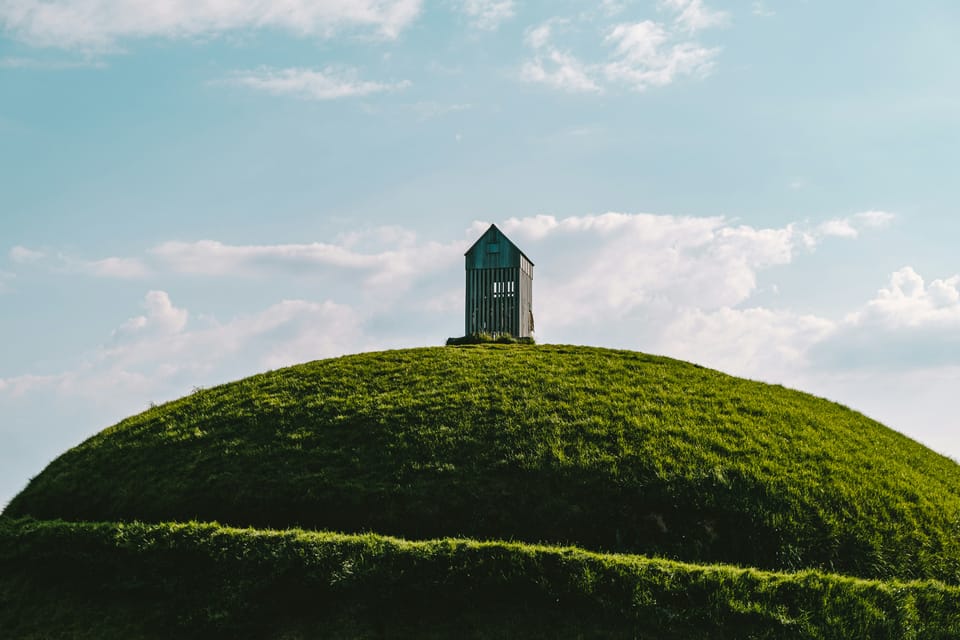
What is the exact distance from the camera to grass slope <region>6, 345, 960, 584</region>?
13836 mm

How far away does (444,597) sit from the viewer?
11.3 m

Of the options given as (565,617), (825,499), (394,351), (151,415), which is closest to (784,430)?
(825,499)

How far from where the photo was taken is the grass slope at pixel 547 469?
45.4 feet

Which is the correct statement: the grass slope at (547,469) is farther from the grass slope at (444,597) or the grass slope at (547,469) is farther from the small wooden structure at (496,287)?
the small wooden structure at (496,287)

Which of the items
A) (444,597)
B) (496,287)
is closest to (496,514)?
(444,597)

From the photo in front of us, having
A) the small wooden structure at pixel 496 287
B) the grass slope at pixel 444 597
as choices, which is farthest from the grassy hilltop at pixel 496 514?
the small wooden structure at pixel 496 287

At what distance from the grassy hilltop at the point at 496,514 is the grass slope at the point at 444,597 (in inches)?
1.4

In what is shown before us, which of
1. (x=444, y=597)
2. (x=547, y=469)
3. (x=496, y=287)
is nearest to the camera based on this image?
(x=444, y=597)

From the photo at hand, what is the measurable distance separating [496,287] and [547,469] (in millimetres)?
18850

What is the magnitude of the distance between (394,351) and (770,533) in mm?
13955

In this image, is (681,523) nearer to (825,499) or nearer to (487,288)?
(825,499)

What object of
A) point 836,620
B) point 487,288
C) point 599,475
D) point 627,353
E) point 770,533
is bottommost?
point 836,620

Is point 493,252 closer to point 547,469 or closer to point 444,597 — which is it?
point 547,469

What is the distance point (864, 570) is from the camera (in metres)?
13.4
